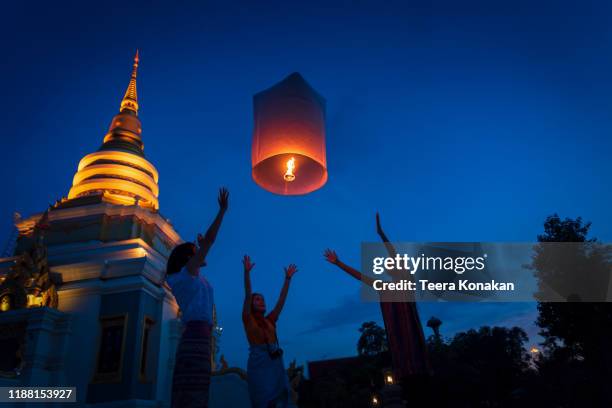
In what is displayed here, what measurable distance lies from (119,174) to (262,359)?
1821 centimetres

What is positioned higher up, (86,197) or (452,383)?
(86,197)

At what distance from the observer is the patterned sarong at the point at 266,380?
3.70 metres

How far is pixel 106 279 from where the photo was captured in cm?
1541

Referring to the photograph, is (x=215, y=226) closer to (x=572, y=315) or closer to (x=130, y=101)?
(x=572, y=315)

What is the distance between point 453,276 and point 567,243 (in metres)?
6.62

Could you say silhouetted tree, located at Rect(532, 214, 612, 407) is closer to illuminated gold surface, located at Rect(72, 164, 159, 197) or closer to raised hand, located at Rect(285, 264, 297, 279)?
raised hand, located at Rect(285, 264, 297, 279)

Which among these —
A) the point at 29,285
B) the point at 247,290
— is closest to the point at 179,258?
the point at 247,290

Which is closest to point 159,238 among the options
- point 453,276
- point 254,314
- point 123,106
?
point 123,106

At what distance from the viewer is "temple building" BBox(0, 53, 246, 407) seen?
1367 cm

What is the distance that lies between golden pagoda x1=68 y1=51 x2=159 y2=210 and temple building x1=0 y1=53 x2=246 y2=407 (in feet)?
0.58

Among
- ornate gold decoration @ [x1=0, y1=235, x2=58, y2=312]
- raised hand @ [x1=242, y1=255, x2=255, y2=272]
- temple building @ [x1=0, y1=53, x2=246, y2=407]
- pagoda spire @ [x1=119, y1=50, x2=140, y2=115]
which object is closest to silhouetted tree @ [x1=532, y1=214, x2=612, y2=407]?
temple building @ [x1=0, y1=53, x2=246, y2=407]

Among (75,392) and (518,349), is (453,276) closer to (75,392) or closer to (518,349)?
(75,392)

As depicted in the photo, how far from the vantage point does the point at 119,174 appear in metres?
19.9

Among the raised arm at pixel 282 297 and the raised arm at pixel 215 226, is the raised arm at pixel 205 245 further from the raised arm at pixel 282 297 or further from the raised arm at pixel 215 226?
the raised arm at pixel 282 297
